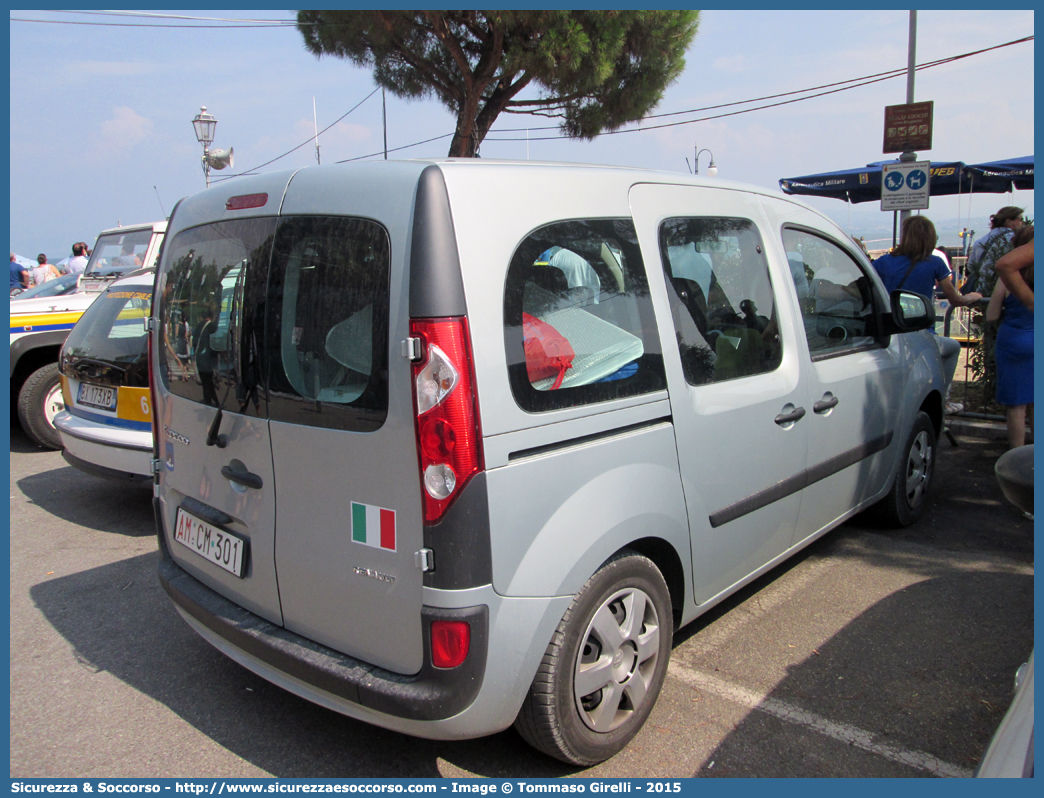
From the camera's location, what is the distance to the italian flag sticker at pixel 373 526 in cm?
212

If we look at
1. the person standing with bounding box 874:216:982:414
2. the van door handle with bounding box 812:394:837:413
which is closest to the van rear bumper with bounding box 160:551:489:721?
the van door handle with bounding box 812:394:837:413

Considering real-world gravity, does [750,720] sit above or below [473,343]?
below

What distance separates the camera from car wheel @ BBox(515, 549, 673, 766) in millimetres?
2271

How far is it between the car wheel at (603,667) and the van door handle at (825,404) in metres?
1.26

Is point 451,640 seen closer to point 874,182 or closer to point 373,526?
point 373,526

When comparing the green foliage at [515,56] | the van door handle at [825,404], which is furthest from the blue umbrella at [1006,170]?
the van door handle at [825,404]

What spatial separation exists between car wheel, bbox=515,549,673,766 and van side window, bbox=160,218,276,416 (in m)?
1.21

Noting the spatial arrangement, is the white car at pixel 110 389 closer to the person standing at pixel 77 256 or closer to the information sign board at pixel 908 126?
the information sign board at pixel 908 126

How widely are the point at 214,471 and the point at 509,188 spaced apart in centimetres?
144

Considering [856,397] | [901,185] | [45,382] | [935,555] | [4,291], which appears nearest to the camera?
[856,397]

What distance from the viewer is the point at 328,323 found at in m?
2.28

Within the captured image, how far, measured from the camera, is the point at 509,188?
2201 millimetres
